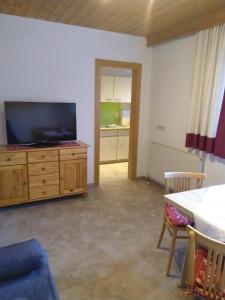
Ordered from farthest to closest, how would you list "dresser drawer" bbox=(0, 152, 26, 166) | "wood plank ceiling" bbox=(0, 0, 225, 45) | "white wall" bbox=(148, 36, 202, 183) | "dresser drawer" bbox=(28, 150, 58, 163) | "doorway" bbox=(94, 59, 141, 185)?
"doorway" bbox=(94, 59, 141, 185) < "white wall" bbox=(148, 36, 202, 183) < "dresser drawer" bbox=(28, 150, 58, 163) < "dresser drawer" bbox=(0, 152, 26, 166) < "wood plank ceiling" bbox=(0, 0, 225, 45)

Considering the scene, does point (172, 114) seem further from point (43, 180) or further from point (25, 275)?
point (25, 275)

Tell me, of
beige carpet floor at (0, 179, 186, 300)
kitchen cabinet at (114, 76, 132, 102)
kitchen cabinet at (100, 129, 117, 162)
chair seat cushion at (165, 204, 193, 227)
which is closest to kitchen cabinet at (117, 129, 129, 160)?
kitchen cabinet at (100, 129, 117, 162)

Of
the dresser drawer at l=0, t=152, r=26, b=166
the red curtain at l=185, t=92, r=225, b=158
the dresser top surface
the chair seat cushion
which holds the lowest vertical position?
the chair seat cushion

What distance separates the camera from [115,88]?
5.45 m

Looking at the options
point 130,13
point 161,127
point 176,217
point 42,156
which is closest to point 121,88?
point 161,127

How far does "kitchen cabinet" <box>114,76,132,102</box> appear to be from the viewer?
5450 mm

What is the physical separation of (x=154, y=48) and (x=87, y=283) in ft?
12.3

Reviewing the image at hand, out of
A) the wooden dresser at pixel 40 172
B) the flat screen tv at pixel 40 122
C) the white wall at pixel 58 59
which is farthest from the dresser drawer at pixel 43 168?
the white wall at pixel 58 59

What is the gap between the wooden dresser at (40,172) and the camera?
3.07 meters

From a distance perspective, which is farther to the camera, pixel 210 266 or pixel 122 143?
pixel 122 143

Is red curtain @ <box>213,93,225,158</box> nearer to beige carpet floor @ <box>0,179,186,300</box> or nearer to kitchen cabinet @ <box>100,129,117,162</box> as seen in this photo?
beige carpet floor @ <box>0,179,186,300</box>

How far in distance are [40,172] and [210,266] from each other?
8.26 feet

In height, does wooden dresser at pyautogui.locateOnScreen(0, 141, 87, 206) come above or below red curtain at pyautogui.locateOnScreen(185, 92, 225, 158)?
below

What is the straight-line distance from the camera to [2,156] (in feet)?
9.81
